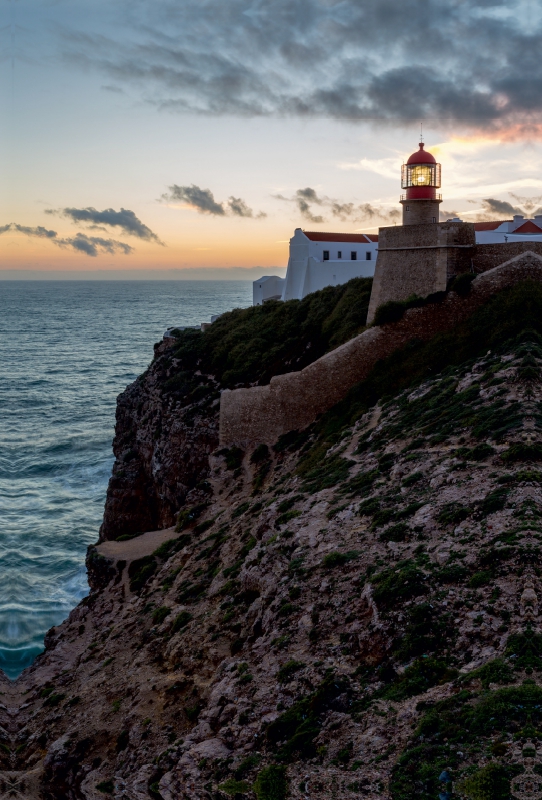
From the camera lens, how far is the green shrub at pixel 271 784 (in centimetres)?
966

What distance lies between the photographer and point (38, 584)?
106 feet

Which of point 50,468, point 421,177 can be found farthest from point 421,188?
point 50,468

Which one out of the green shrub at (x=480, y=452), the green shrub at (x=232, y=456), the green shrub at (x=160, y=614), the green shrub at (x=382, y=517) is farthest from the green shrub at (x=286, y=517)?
the green shrub at (x=232, y=456)

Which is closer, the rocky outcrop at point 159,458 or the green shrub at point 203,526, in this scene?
the green shrub at point 203,526

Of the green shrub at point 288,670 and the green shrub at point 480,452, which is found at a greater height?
the green shrub at point 480,452

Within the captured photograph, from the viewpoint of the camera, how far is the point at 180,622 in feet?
59.5

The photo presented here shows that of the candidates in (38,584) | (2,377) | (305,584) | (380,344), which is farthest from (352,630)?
(2,377)

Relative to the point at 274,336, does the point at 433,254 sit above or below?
above

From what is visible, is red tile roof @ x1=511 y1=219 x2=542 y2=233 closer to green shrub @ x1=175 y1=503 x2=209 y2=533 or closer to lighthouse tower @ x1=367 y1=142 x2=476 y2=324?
lighthouse tower @ x1=367 y1=142 x2=476 y2=324

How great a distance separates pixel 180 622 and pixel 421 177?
20399mm

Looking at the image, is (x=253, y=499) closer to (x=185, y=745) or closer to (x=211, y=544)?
(x=211, y=544)

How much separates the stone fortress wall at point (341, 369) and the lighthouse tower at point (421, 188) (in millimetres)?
4056

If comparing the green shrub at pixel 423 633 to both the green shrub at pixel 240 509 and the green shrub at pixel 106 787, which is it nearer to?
the green shrub at pixel 106 787

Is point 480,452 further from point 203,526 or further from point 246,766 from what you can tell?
point 203,526
